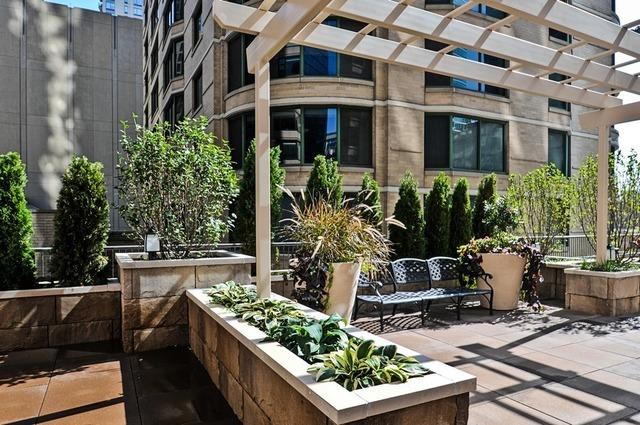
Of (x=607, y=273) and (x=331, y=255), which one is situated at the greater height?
(x=331, y=255)

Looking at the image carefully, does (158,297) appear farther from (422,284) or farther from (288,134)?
(288,134)

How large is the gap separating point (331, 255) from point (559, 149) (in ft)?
47.6

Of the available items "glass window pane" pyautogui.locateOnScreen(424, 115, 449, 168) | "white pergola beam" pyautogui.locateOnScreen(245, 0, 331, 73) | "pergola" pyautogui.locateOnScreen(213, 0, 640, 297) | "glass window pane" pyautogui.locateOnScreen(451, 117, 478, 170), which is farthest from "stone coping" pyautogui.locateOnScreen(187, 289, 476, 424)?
"glass window pane" pyautogui.locateOnScreen(451, 117, 478, 170)

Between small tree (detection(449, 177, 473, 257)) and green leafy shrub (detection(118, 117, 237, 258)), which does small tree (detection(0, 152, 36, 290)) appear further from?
small tree (detection(449, 177, 473, 257))

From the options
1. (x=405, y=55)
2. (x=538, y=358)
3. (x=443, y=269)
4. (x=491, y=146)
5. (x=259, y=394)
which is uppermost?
(x=491, y=146)

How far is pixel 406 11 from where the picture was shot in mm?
4676

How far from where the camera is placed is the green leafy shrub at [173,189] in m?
5.52

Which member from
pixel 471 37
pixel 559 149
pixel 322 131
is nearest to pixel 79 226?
pixel 471 37

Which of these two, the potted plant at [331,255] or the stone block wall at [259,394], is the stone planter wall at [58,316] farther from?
the potted plant at [331,255]

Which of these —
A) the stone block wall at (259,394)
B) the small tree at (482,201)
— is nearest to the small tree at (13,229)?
the stone block wall at (259,394)

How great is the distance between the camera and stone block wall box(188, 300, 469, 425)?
210 centimetres

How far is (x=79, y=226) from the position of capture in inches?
219

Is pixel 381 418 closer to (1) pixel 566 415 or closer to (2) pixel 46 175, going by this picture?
(1) pixel 566 415

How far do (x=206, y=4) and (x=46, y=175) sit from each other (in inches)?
324
